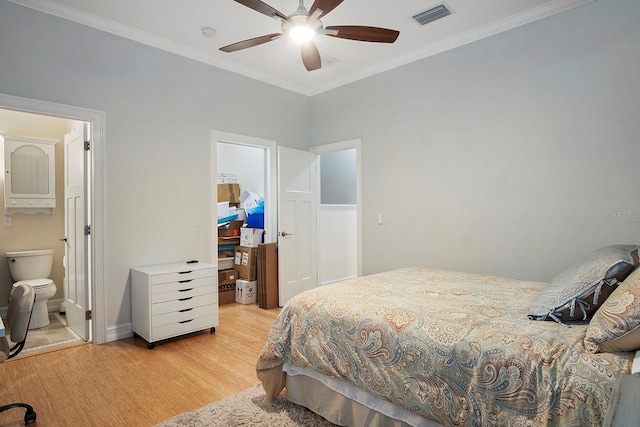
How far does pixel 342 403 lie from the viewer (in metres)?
1.87

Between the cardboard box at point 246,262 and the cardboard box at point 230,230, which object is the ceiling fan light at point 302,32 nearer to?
the cardboard box at point 246,262

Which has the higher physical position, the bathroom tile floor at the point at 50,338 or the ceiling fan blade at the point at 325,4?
the ceiling fan blade at the point at 325,4

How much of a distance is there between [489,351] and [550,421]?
0.28 m

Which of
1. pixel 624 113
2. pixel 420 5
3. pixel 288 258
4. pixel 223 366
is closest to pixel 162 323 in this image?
pixel 223 366

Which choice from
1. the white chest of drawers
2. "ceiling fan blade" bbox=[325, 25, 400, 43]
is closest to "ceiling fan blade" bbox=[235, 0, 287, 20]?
"ceiling fan blade" bbox=[325, 25, 400, 43]

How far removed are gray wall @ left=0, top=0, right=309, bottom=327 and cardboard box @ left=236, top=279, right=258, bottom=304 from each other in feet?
2.93

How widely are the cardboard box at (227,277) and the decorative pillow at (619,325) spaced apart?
404 centimetres

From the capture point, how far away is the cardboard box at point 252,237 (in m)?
4.72

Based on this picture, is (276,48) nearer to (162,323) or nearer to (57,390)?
(162,323)

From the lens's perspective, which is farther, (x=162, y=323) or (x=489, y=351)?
(x=162, y=323)

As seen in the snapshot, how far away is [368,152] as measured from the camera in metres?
4.29

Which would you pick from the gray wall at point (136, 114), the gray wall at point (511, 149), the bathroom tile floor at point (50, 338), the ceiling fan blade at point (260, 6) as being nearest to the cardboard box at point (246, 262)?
the gray wall at point (136, 114)

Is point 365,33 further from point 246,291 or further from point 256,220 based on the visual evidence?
point 246,291

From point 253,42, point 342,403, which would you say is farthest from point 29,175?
point 342,403
